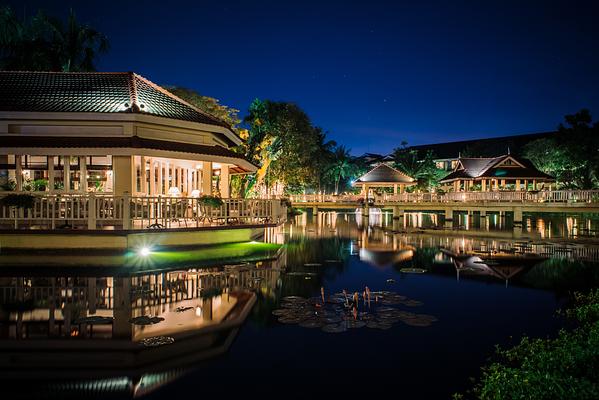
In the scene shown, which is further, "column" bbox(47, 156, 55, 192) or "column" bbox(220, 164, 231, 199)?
"column" bbox(220, 164, 231, 199)

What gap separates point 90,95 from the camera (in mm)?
18234

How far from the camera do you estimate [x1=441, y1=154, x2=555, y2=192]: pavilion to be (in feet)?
160

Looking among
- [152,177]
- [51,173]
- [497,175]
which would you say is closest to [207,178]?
[152,177]

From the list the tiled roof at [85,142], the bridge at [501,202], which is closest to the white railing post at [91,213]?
the tiled roof at [85,142]

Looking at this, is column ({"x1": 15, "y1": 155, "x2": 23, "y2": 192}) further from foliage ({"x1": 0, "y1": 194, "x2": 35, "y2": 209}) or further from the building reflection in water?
the building reflection in water

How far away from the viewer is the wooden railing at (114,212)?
14.8 meters

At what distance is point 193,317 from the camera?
8.11 meters

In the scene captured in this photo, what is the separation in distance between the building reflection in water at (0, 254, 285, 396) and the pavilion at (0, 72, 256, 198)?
5.77 m

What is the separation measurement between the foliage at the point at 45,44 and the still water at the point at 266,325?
26870 mm

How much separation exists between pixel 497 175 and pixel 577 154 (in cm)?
794

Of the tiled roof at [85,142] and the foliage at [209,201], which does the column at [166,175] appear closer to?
the tiled roof at [85,142]

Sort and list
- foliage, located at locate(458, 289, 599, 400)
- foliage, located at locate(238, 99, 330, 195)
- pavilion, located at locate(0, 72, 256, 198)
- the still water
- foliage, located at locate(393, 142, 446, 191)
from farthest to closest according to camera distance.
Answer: foliage, located at locate(393, 142, 446, 191)
foliage, located at locate(238, 99, 330, 195)
pavilion, located at locate(0, 72, 256, 198)
the still water
foliage, located at locate(458, 289, 599, 400)

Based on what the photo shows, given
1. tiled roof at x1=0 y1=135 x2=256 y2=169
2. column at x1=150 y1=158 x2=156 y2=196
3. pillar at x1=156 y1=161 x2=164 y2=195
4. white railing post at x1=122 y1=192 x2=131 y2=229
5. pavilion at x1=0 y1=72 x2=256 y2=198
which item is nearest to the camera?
white railing post at x1=122 y1=192 x2=131 y2=229

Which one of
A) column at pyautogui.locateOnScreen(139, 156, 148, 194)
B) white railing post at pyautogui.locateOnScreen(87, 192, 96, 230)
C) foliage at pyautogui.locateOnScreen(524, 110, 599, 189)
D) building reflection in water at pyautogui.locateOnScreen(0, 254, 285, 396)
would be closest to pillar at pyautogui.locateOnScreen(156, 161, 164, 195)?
column at pyautogui.locateOnScreen(139, 156, 148, 194)
